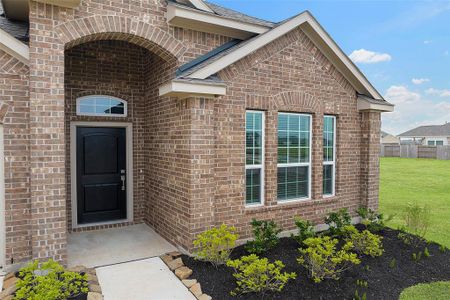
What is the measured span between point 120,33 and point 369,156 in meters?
6.56

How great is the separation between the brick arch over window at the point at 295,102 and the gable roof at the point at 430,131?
181 feet

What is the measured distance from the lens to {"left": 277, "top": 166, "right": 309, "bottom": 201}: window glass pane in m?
6.98

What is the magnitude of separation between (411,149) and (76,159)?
36909 mm

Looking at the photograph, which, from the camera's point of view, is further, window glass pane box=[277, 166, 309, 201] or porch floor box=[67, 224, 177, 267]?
window glass pane box=[277, 166, 309, 201]

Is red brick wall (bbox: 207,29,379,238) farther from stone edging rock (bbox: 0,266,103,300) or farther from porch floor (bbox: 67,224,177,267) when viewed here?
stone edging rock (bbox: 0,266,103,300)

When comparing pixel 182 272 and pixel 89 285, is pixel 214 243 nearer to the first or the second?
pixel 182 272

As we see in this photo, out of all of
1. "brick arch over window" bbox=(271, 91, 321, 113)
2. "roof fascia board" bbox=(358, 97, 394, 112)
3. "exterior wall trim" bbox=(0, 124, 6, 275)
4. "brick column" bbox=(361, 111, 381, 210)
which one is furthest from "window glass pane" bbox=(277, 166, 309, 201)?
"exterior wall trim" bbox=(0, 124, 6, 275)

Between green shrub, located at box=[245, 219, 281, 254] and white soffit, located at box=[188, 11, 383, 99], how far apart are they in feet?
10.0

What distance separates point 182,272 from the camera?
4957 mm

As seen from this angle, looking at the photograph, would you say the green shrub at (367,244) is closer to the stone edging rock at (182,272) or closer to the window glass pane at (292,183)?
the window glass pane at (292,183)

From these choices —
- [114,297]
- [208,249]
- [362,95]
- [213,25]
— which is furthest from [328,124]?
[114,297]

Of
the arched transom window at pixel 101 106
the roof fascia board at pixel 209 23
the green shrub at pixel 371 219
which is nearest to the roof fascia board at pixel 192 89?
the roof fascia board at pixel 209 23

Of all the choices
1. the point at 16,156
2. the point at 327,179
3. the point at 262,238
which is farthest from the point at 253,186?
the point at 16,156

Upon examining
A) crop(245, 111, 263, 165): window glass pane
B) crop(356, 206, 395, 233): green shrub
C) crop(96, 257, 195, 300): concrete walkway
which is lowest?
crop(96, 257, 195, 300): concrete walkway
